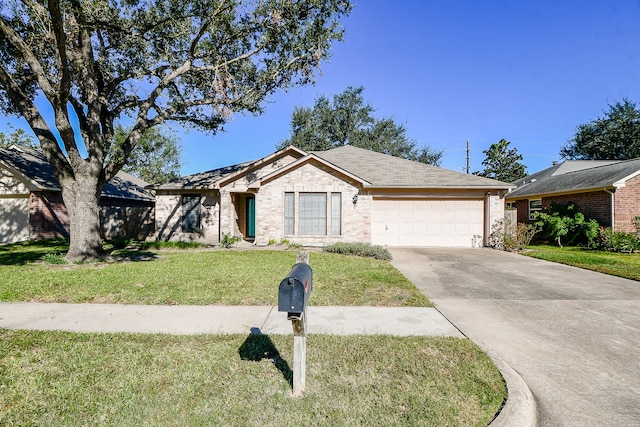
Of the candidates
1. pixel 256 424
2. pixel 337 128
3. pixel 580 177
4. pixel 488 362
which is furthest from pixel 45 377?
pixel 337 128

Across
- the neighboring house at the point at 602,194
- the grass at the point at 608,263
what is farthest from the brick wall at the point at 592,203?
the grass at the point at 608,263

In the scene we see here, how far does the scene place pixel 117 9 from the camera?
9.81 meters

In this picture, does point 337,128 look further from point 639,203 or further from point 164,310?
point 164,310

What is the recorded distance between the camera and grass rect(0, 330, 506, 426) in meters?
2.50

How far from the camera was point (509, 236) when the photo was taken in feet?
42.9

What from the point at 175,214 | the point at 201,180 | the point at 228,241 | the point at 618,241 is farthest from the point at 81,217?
the point at 618,241

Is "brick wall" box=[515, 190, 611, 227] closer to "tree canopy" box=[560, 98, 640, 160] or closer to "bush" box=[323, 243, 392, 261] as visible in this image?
"bush" box=[323, 243, 392, 261]

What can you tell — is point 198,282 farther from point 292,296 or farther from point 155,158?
point 155,158

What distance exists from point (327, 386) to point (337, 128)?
32.7 metres

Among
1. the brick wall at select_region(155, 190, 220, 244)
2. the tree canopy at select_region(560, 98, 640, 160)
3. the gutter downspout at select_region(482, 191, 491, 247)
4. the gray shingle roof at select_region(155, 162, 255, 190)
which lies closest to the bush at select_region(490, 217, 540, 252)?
the gutter downspout at select_region(482, 191, 491, 247)

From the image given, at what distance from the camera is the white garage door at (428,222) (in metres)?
14.1

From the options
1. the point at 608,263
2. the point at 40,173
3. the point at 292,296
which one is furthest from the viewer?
the point at 40,173

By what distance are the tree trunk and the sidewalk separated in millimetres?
4641

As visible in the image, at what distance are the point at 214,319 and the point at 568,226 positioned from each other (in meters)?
17.7
